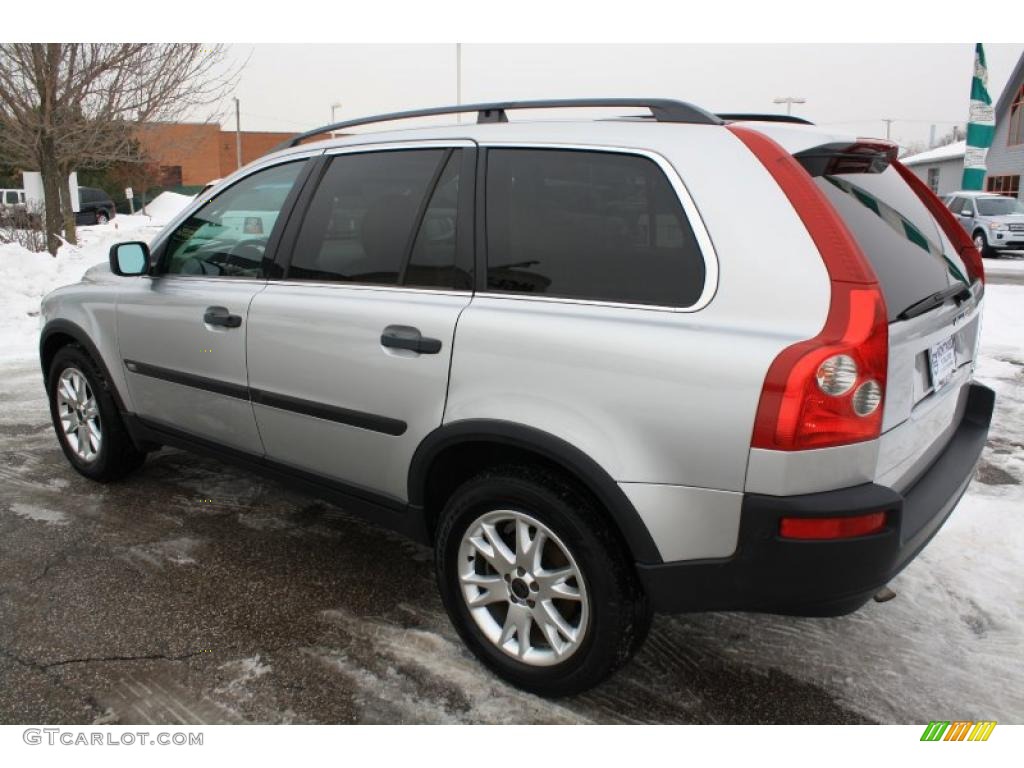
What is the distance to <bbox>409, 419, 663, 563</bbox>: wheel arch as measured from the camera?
219cm

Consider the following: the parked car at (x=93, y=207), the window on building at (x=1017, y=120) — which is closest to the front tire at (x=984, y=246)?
the window on building at (x=1017, y=120)

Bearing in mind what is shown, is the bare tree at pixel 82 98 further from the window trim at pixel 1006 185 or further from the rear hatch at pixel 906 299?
the window trim at pixel 1006 185

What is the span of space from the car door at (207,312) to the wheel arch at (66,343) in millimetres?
207

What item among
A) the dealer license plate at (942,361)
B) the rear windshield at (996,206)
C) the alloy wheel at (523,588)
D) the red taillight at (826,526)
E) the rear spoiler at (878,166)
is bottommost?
the alloy wheel at (523,588)

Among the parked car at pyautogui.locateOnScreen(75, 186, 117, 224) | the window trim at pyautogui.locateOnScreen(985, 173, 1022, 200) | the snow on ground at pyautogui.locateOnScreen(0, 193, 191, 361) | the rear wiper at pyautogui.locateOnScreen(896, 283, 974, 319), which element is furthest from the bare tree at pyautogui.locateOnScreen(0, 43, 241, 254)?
the window trim at pyautogui.locateOnScreen(985, 173, 1022, 200)

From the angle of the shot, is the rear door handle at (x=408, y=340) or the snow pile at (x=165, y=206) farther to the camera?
the snow pile at (x=165, y=206)

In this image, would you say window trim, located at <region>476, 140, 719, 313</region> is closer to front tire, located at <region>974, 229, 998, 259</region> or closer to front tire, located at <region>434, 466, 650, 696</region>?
front tire, located at <region>434, 466, 650, 696</region>

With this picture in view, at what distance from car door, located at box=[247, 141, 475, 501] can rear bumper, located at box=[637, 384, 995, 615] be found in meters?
0.93

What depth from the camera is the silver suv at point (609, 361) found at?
2.01 meters

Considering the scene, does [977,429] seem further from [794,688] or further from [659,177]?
[659,177]

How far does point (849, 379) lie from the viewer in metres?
1.96

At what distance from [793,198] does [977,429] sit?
1.39m

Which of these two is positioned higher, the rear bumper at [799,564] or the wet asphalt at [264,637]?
the rear bumper at [799,564]

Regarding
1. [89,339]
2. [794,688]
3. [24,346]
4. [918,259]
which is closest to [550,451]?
[794,688]
